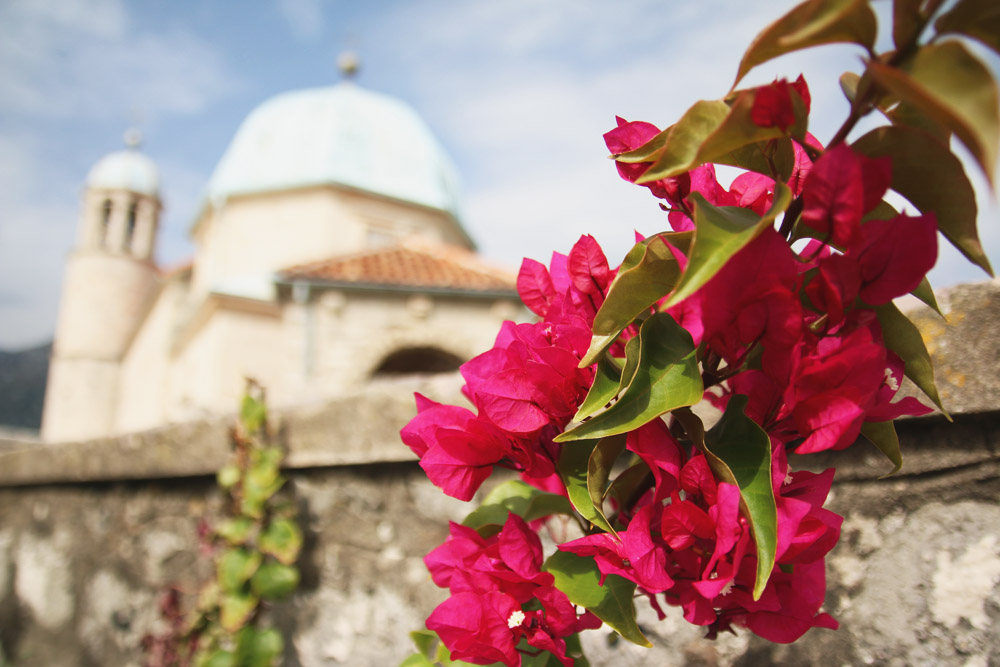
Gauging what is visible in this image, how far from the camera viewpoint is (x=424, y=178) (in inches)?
505

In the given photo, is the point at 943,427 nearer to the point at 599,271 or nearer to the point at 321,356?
the point at 599,271

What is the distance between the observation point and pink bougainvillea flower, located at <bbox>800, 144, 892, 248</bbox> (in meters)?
0.44

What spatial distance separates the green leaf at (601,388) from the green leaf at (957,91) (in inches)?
11.0

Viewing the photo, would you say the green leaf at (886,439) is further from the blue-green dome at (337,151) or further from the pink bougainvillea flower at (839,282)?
the blue-green dome at (337,151)

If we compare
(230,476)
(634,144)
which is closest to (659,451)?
(634,144)

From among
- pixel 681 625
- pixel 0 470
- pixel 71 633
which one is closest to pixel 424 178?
pixel 0 470

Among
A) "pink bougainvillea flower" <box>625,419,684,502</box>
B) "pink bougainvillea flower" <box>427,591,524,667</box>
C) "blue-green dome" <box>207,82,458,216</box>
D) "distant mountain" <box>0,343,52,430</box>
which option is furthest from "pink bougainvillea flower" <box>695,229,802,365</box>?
"distant mountain" <box>0,343,52,430</box>

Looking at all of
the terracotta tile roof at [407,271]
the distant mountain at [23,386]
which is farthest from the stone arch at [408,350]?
the distant mountain at [23,386]

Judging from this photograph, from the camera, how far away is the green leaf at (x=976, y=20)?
41cm

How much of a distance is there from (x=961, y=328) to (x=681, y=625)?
64 centimetres

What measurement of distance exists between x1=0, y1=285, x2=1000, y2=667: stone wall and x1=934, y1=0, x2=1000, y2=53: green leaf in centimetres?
60

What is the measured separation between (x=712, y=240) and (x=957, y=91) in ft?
0.51

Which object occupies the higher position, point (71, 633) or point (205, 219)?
point (205, 219)

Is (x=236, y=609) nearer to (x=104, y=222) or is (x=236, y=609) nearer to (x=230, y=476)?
(x=230, y=476)
